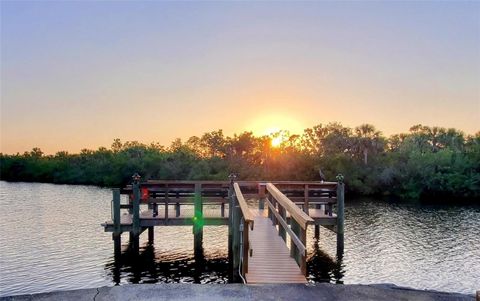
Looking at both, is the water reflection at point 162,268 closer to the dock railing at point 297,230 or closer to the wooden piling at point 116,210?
the wooden piling at point 116,210

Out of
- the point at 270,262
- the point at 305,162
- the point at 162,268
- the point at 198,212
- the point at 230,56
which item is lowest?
the point at 162,268

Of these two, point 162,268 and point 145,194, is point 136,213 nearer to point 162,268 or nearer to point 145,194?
point 145,194

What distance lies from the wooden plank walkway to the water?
3.71 m

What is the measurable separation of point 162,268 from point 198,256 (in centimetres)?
163

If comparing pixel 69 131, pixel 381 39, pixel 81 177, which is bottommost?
pixel 81 177

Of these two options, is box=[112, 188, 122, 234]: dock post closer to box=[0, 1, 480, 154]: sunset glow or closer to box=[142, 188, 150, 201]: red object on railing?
box=[142, 188, 150, 201]: red object on railing

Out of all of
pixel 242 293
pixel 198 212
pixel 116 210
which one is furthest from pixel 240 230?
pixel 116 210

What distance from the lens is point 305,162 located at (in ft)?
191

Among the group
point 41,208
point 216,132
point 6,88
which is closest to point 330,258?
point 41,208

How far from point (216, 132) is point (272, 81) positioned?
51.2 m

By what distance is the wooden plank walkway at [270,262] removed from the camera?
8586mm

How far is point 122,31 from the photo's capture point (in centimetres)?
2673

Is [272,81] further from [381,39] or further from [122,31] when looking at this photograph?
[122,31]

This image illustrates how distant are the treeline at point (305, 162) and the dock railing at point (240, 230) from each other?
113 feet
